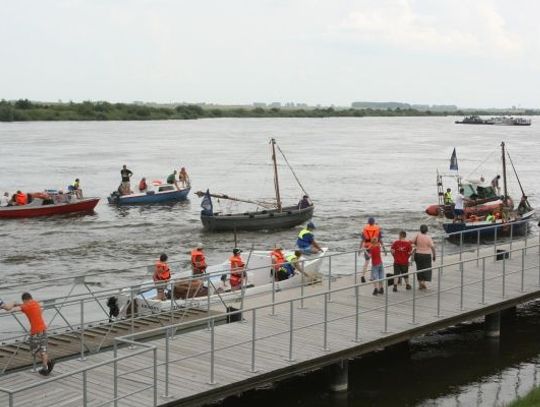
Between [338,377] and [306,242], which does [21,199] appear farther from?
[338,377]

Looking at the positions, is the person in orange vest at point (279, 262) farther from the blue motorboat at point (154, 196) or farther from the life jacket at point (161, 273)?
the blue motorboat at point (154, 196)

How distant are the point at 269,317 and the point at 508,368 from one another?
5.83 m

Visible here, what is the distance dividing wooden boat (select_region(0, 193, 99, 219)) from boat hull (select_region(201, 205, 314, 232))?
9.78m

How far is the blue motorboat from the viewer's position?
56.1 metres

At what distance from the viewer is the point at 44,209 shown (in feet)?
166

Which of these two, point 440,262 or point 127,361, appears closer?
point 127,361

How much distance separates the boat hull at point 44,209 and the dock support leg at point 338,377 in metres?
35.9

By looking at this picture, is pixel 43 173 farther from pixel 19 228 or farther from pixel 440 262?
pixel 440 262

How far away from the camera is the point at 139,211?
5462 centimetres

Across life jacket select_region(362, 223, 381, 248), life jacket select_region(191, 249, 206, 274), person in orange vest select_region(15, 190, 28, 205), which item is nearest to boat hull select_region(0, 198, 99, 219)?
person in orange vest select_region(15, 190, 28, 205)

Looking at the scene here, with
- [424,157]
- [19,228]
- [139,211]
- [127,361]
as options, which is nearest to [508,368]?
[127,361]

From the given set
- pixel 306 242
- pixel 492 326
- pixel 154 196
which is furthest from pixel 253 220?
pixel 492 326

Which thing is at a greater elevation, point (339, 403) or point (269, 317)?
point (269, 317)

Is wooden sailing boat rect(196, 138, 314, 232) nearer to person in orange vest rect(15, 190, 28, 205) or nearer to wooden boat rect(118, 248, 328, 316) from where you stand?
person in orange vest rect(15, 190, 28, 205)
